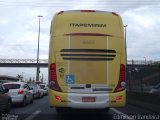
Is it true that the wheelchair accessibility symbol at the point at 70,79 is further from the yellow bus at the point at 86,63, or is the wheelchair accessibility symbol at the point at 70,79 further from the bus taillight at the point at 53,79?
the bus taillight at the point at 53,79

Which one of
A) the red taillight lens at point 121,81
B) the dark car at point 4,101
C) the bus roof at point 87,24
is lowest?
the dark car at point 4,101

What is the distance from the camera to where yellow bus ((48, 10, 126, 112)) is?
1445 cm

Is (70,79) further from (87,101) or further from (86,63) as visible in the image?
(87,101)

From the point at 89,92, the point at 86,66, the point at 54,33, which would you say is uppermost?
the point at 54,33

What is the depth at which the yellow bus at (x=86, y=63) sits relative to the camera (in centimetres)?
1445

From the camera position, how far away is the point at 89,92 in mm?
14492

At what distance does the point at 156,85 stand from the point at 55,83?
23623 millimetres

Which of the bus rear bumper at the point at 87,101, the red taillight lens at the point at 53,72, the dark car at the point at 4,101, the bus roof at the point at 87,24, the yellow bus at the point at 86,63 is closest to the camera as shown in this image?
the bus rear bumper at the point at 87,101

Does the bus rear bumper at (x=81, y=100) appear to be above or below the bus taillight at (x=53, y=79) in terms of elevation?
below

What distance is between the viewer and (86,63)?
1462 cm

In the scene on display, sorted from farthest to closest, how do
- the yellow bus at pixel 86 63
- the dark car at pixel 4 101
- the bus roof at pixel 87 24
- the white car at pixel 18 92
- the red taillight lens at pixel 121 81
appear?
the white car at pixel 18 92, the dark car at pixel 4 101, the bus roof at pixel 87 24, the red taillight lens at pixel 121 81, the yellow bus at pixel 86 63

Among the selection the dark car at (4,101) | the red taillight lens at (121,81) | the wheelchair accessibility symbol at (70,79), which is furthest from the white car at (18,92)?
the red taillight lens at (121,81)

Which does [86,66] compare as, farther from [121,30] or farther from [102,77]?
[121,30]

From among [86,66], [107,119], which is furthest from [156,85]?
[86,66]
